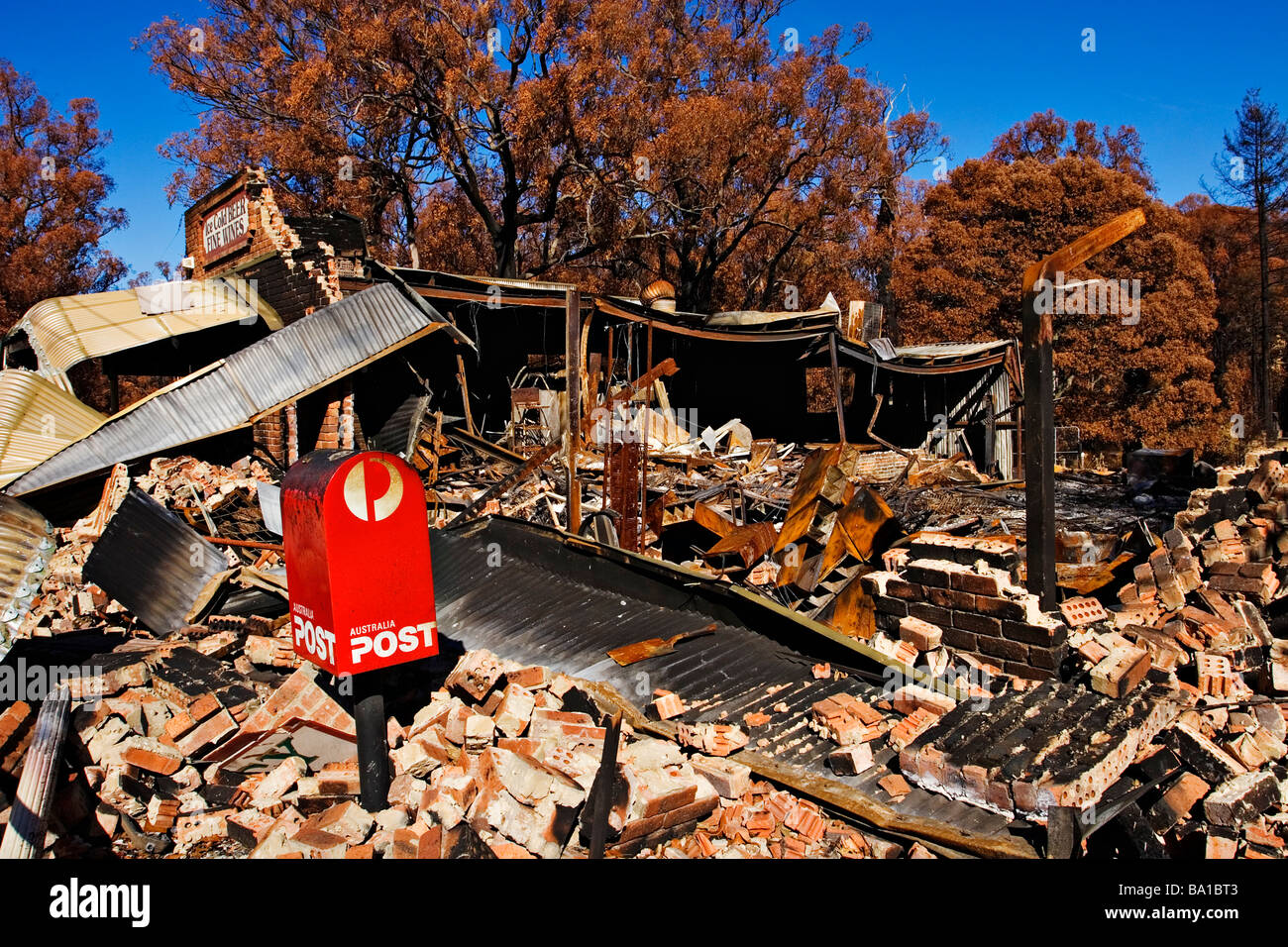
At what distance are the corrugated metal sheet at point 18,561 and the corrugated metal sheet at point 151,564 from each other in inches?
82.8

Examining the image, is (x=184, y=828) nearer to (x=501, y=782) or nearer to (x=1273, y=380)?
(x=501, y=782)

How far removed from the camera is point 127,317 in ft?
42.9

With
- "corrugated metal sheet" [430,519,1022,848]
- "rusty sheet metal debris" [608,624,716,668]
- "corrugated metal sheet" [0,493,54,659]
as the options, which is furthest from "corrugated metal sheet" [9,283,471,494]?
"rusty sheet metal debris" [608,624,716,668]

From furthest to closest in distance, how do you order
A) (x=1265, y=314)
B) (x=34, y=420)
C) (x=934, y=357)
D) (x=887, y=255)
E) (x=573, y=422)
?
(x=887, y=255) → (x=1265, y=314) → (x=934, y=357) → (x=34, y=420) → (x=573, y=422)

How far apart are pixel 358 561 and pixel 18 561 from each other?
2206mm

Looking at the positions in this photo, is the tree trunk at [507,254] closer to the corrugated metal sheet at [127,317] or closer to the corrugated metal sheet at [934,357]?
the corrugated metal sheet at [127,317]

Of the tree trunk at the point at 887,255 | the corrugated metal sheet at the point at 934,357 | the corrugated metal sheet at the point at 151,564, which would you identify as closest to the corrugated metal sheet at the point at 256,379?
the corrugated metal sheet at the point at 151,564

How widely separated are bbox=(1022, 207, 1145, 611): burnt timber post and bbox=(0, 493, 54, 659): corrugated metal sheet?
5.58 m

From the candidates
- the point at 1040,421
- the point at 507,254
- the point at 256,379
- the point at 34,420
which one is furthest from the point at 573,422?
the point at 507,254

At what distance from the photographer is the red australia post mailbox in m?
3.62

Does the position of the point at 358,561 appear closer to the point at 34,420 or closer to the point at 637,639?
the point at 637,639

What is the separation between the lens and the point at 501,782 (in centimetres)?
370

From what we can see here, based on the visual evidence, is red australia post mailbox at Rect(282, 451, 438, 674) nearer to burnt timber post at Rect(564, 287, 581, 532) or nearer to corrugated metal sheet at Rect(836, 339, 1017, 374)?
burnt timber post at Rect(564, 287, 581, 532)
